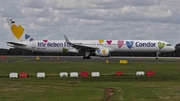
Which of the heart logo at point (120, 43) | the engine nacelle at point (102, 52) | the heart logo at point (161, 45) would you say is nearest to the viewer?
the engine nacelle at point (102, 52)

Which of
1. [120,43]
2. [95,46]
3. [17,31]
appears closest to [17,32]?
[17,31]

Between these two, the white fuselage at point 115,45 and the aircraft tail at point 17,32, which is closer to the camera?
the white fuselage at point 115,45

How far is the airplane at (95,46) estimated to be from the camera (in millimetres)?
74688

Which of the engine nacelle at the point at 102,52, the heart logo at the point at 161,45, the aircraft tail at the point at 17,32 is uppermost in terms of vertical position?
the aircraft tail at the point at 17,32

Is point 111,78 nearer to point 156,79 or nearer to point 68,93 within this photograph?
point 156,79

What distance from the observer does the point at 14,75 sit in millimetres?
38281

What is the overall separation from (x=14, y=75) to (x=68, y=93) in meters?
16.0

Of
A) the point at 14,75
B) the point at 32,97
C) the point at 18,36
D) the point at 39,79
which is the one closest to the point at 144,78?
the point at 39,79

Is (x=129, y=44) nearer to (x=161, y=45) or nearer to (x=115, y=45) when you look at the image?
(x=115, y=45)

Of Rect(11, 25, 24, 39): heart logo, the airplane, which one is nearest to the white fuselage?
the airplane

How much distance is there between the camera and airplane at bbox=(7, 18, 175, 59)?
74688mm

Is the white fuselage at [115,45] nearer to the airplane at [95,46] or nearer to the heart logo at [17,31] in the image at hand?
the airplane at [95,46]

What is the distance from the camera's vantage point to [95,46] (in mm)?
78062

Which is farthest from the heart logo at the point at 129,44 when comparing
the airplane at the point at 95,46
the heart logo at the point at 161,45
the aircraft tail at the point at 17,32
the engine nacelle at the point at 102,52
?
the aircraft tail at the point at 17,32
